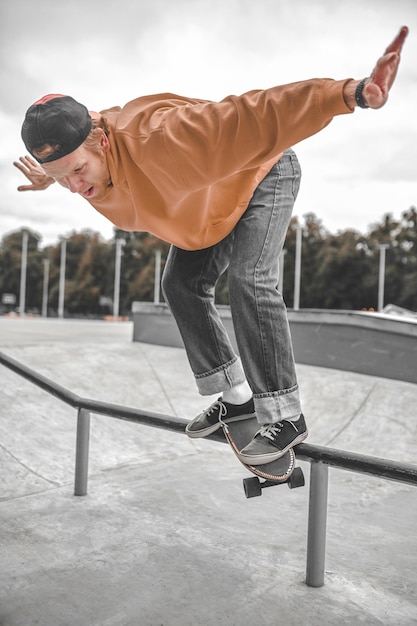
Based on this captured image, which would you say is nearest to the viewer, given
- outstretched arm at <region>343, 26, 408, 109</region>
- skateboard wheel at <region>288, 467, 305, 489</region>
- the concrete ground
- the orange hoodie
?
outstretched arm at <region>343, 26, 408, 109</region>

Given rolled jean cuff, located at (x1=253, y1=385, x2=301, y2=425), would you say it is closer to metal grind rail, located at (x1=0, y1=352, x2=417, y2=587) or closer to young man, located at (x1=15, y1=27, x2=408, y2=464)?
young man, located at (x1=15, y1=27, x2=408, y2=464)

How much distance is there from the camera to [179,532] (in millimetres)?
3072

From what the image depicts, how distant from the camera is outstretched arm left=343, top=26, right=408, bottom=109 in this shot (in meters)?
1.64

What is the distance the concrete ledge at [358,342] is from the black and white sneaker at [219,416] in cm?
518

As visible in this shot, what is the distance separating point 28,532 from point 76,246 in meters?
67.0

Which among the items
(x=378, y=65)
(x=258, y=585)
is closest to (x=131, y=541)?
(x=258, y=585)

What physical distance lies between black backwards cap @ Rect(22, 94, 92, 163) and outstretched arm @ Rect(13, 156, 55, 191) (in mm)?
642

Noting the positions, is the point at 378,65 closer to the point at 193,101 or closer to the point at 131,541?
the point at 193,101

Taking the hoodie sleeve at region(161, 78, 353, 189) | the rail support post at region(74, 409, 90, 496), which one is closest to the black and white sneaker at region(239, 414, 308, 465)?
the hoodie sleeve at region(161, 78, 353, 189)

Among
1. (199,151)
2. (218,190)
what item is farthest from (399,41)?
(218,190)

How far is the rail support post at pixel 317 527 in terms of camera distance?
8.03 feet

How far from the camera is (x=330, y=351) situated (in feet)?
27.1

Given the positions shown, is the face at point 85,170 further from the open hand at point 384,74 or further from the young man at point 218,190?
the open hand at point 384,74

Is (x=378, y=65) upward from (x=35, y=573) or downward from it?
upward
